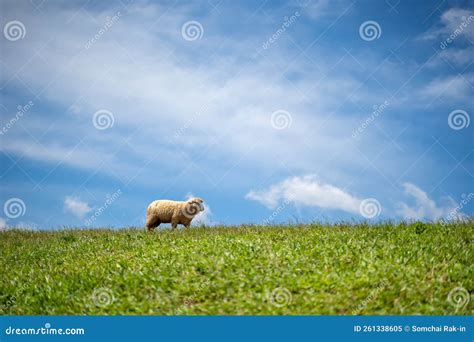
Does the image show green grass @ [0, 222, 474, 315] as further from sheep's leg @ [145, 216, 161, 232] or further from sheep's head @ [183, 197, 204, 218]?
sheep's leg @ [145, 216, 161, 232]

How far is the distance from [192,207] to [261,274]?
22.7 feet

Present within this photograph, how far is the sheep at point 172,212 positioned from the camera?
1689cm

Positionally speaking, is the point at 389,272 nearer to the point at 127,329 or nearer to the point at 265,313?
the point at 265,313

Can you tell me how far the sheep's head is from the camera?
1686 cm

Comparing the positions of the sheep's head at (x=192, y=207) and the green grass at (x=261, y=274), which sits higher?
the sheep's head at (x=192, y=207)

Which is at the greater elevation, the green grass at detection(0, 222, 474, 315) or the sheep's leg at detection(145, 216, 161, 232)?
the sheep's leg at detection(145, 216, 161, 232)

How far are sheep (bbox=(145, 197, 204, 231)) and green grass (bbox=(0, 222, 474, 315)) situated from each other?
2.11 metres

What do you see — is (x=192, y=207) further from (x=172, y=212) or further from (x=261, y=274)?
(x=261, y=274)

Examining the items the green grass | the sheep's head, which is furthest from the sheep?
the green grass

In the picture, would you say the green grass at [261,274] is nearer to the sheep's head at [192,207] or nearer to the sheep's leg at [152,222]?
the sheep's head at [192,207]

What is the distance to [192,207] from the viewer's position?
16844 mm

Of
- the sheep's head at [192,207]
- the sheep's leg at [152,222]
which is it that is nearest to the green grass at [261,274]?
the sheep's head at [192,207]

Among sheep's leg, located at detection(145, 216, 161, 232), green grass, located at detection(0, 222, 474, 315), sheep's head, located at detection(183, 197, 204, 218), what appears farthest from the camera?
sheep's leg, located at detection(145, 216, 161, 232)

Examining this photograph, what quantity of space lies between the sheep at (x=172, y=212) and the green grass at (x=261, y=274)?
6.92ft
